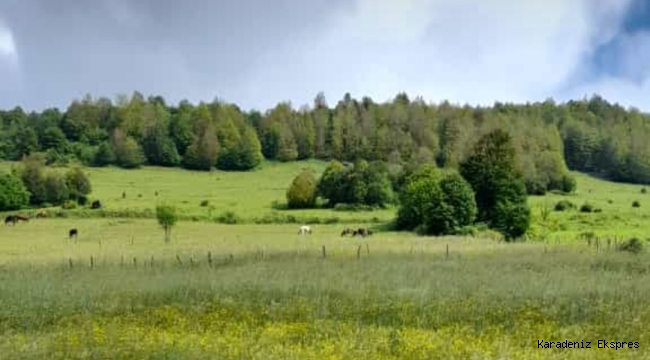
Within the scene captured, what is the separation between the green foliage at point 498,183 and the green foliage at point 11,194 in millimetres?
60096

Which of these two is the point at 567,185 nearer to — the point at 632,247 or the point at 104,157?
the point at 632,247

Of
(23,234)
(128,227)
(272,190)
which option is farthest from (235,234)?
(272,190)

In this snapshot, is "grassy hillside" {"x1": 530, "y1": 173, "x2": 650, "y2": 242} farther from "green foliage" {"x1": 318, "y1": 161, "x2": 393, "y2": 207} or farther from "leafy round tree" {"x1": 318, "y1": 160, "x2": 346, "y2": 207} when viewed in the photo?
"leafy round tree" {"x1": 318, "y1": 160, "x2": 346, "y2": 207}

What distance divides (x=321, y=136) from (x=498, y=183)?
97.0 m

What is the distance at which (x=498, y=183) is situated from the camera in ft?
218

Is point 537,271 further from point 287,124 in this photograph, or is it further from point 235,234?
point 287,124

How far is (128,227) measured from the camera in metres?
68.4

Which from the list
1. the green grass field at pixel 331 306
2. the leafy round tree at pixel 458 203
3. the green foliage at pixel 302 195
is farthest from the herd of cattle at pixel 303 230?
the green foliage at pixel 302 195

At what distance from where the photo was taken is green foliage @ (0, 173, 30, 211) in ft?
289

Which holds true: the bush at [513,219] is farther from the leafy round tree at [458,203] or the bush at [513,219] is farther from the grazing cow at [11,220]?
the grazing cow at [11,220]

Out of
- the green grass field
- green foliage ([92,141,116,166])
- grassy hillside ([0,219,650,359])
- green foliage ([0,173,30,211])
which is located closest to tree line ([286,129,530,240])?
the green grass field

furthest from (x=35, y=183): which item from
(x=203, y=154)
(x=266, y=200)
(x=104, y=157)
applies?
(x=203, y=154)

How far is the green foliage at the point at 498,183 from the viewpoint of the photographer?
205ft

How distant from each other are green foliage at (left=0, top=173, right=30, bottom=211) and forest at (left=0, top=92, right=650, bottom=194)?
4312 cm
